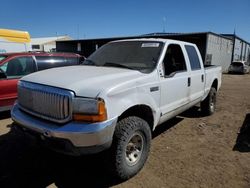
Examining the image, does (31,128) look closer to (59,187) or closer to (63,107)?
(63,107)

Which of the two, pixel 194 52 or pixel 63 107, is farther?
pixel 194 52

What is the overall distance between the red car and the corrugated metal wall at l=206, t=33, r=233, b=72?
20941 millimetres

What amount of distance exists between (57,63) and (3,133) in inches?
118

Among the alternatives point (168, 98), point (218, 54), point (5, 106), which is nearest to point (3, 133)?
point (5, 106)

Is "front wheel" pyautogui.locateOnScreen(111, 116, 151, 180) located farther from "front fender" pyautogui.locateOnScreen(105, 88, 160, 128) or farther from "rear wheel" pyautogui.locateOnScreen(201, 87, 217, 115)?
"rear wheel" pyautogui.locateOnScreen(201, 87, 217, 115)

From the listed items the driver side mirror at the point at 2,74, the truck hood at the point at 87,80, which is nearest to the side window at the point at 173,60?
the truck hood at the point at 87,80

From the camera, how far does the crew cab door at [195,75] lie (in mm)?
5215

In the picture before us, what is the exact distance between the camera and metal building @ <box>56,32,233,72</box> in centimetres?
2561

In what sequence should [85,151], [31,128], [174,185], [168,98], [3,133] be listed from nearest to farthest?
[85,151] → [31,128] → [174,185] → [168,98] → [3,133]

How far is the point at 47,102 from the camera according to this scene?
3.06 meters

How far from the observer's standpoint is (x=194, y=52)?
5.67 meters

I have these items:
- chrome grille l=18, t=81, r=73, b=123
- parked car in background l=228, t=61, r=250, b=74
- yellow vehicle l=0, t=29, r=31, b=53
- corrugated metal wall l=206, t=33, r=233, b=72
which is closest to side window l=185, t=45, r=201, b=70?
chrome grille l=18, t=81, r=73, b=123

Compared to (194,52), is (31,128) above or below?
below

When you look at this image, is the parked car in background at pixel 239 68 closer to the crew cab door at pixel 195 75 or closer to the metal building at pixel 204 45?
the metal building at pixel 204 45
